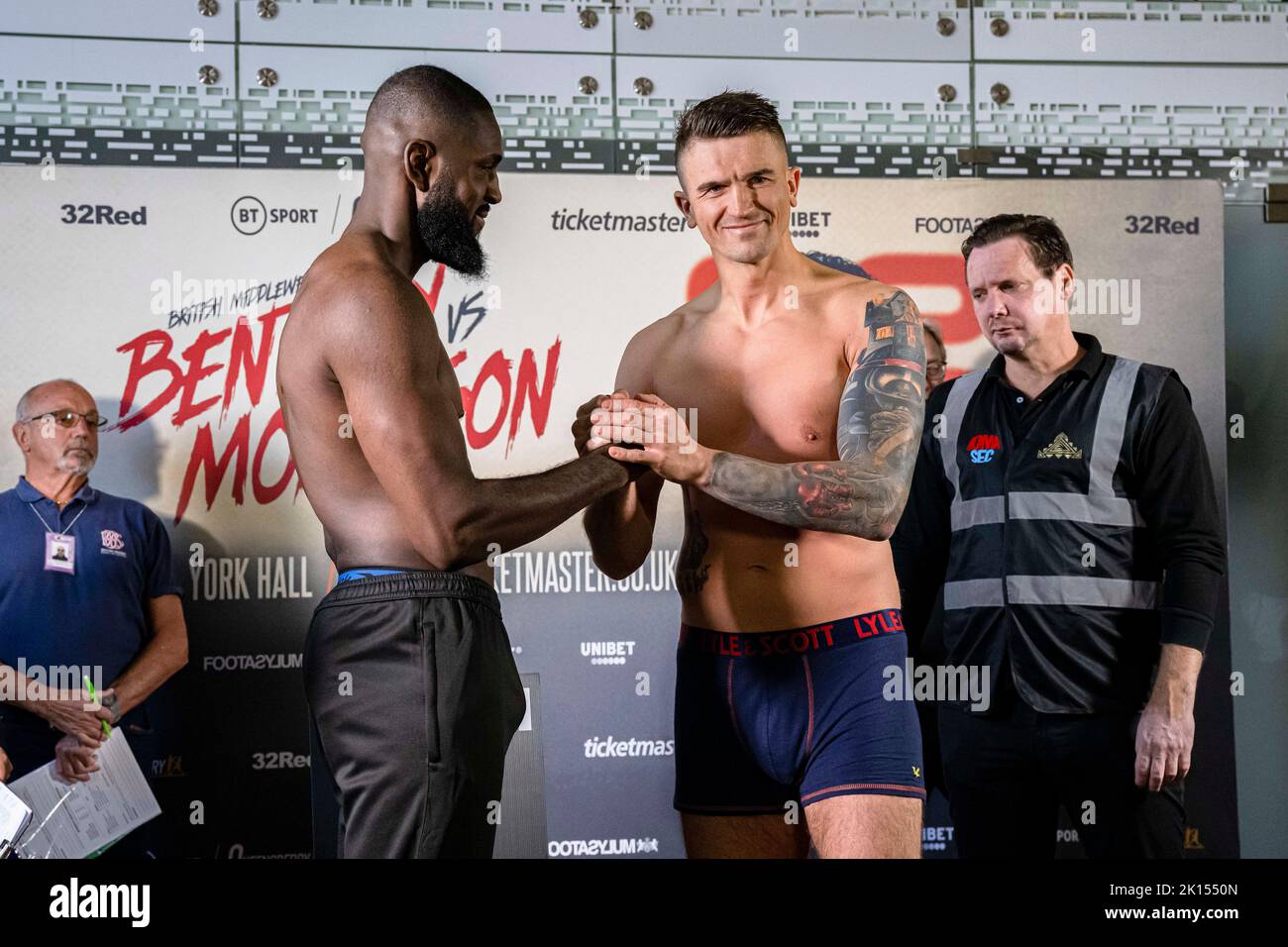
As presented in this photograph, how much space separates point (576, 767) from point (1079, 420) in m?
1.50

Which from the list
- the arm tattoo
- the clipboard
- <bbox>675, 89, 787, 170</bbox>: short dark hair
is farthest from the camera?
the clipboard

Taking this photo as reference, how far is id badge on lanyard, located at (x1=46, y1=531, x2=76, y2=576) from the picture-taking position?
2762 millimetres

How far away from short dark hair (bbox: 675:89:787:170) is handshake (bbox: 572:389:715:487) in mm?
645

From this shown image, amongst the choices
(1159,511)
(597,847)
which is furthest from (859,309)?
(597,847)

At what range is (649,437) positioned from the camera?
2.27 m

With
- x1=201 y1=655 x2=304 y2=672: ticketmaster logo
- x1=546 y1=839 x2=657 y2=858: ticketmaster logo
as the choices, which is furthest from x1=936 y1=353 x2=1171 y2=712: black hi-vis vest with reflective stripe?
x1=201 y1=655 x2=304 y2=672: ticketmaster logo

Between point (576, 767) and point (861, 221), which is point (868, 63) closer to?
point (861, 221)

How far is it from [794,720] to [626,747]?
31.0 inches

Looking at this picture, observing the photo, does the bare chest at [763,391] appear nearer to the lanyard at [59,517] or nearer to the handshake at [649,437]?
the handshake at [649,437]

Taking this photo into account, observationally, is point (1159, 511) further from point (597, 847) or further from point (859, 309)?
point (597, 847)

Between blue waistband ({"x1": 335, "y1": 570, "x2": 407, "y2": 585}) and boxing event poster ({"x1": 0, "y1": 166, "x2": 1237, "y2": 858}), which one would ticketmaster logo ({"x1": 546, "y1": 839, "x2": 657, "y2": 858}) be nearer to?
boxing event poster ({"x1": 0, "y1": 166, "x2": 1237, "y2": 858})

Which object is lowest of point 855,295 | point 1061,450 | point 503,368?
point 1061,450

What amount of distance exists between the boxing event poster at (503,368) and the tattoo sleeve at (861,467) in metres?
0.71

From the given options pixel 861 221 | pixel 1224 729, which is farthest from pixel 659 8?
pixel 1224 729
